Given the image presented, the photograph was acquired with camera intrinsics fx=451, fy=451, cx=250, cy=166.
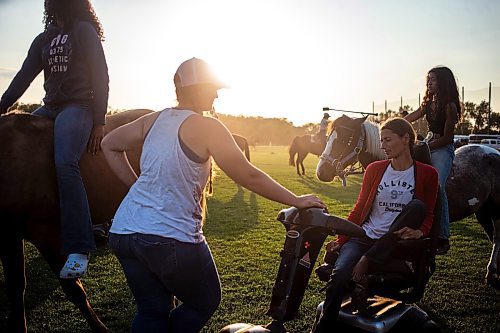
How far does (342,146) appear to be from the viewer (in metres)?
4.89

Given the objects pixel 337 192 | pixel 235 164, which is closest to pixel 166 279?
pixel 235 164

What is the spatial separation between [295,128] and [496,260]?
402 feet

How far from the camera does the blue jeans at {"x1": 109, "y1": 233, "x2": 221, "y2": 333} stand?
89.2 inches

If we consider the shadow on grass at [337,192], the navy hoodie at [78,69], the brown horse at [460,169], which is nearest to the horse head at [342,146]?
the brown horse at [460,169]

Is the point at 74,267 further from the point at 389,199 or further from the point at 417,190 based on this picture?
the point at 417,190

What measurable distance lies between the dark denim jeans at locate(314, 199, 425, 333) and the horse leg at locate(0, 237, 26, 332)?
2.55 metres

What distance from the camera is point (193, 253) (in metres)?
2.31

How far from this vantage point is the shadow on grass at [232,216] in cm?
884

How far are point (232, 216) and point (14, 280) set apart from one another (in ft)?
22.5

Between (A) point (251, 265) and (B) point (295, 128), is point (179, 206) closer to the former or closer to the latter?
(A) point (251, 265)

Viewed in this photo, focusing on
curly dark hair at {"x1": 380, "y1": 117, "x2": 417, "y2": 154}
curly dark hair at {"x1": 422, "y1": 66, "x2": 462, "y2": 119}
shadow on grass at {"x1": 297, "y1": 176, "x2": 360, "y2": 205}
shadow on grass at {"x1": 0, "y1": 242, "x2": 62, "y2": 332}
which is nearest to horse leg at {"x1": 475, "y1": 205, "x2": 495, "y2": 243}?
curly dark hair at {"x1": 422, "y1": 66, "x2": 462, "y2": 119}

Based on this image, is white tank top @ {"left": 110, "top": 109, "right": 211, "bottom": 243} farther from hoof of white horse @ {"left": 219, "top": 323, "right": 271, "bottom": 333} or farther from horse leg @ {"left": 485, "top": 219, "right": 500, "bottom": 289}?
horse leg @ {"left": 485, "top": 219, "right": 500, "bottom": 289}

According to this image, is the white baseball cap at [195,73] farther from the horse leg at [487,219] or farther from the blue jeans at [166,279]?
the horse leg at [487,219]

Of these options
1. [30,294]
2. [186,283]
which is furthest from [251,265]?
[186,283]
